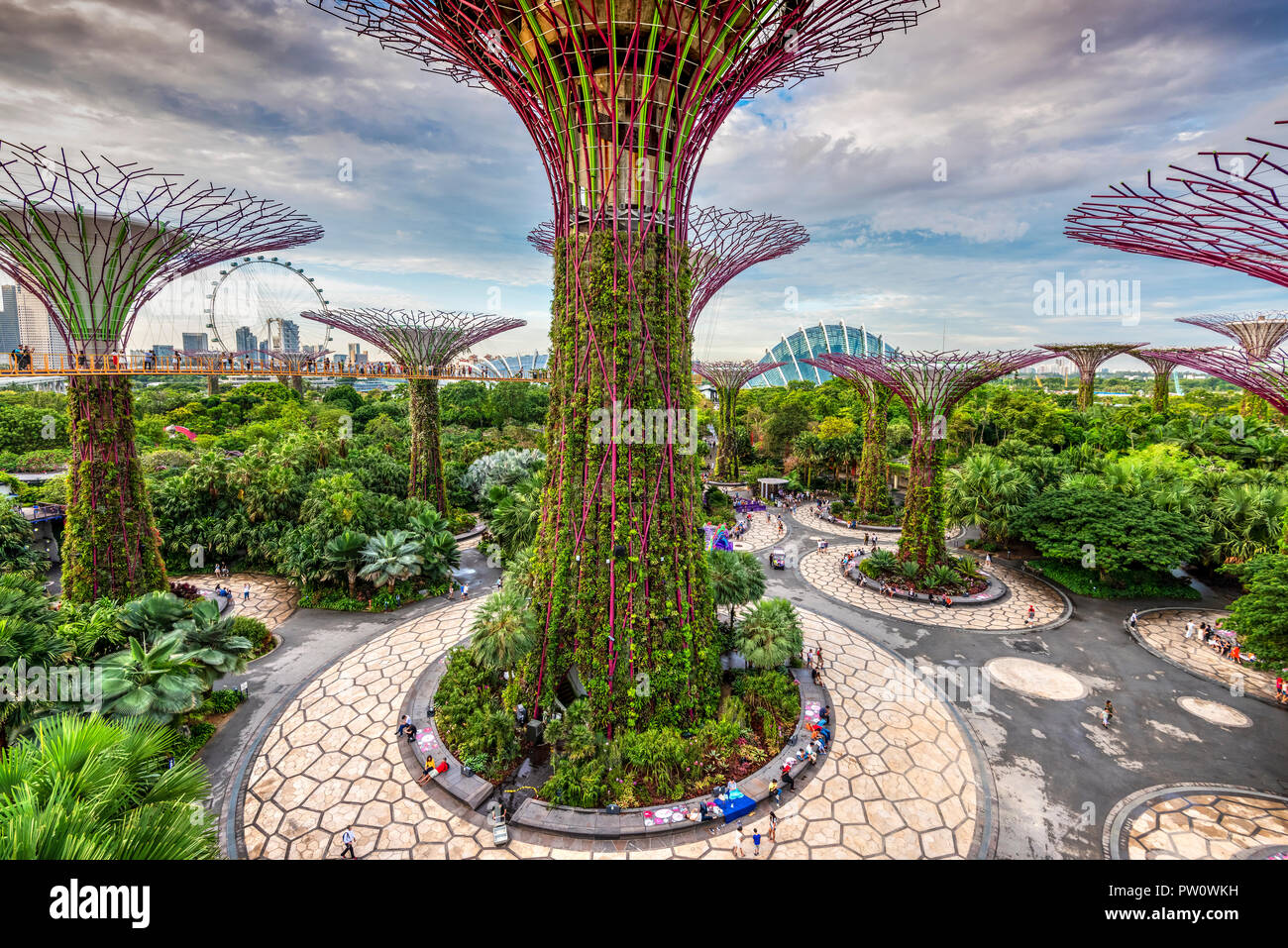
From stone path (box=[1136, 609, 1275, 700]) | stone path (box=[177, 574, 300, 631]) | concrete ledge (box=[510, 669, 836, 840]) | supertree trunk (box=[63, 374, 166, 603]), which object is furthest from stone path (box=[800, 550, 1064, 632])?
supertree trunk (box=[63, 374, 166, 603])

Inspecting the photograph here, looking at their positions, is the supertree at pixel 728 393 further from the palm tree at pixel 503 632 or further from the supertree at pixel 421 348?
the palm tree at pixel 503 632

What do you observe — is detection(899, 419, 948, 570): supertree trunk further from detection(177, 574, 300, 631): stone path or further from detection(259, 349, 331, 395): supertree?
detection(177, 574, 300, 631): stone path

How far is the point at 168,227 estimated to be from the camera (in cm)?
1546

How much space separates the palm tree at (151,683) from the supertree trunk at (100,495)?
671 cm

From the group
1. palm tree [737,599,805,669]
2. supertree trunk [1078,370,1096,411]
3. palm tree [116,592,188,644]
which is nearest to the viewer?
palm tree [116,592,188,644]

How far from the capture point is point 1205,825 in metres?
10.3

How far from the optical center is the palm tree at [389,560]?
18.8 meters

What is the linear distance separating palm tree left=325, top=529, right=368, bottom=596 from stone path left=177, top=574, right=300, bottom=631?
2.32 meters

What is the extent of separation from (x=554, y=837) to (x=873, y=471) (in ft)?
93.6

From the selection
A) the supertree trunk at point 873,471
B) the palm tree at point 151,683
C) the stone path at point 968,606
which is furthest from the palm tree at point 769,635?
the supertree trunk at point 873,471

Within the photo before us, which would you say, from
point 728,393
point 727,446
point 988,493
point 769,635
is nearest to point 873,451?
point 988,493

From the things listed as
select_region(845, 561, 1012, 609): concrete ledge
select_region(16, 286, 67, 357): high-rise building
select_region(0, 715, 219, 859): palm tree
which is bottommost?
select_region(845, 561, 1012, 609): concrete ledge

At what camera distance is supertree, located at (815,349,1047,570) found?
2120 cm
